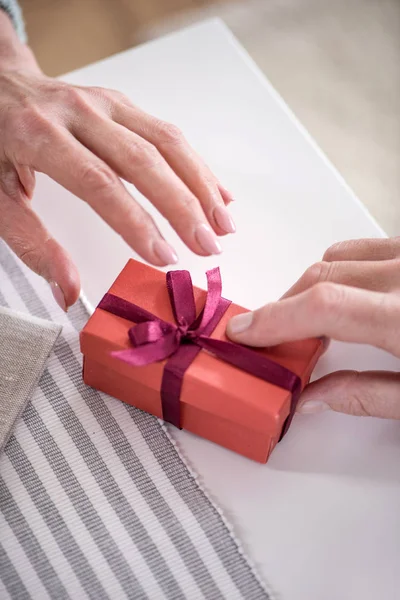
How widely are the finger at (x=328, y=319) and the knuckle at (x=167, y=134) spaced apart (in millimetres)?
329

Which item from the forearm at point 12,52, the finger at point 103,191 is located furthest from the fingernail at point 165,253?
the forearm at point 12,52

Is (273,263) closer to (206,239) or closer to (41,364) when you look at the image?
(206,239)

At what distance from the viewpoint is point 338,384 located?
0.87 m

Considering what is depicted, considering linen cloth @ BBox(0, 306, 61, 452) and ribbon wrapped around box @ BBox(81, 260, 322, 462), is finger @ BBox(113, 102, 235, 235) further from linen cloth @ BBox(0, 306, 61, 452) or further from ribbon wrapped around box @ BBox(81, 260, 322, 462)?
linen cloth @ BBox(0, 306, 61, 452)

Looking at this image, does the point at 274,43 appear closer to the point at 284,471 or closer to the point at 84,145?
the point at 84,145

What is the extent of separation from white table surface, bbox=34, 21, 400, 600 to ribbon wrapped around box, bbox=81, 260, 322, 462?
62mm

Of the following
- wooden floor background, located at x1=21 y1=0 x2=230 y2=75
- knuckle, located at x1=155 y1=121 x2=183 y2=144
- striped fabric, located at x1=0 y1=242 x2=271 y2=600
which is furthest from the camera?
wooden floor background, located at x1=21 y1=0 x2=230 y2=75

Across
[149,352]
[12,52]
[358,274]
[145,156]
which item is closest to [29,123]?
[145,156]

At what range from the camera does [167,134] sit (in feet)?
3.32

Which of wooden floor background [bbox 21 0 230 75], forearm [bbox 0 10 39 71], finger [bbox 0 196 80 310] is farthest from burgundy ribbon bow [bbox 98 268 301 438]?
wooden floor background [bbox 21 0 230 75]

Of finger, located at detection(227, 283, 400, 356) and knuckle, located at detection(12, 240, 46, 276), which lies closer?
finger, located at detection(227, 283, 400, 356)

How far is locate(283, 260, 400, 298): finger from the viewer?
2.91ft

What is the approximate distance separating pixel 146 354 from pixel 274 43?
70.0 inches

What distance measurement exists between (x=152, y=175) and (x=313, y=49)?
1557 millimetres
